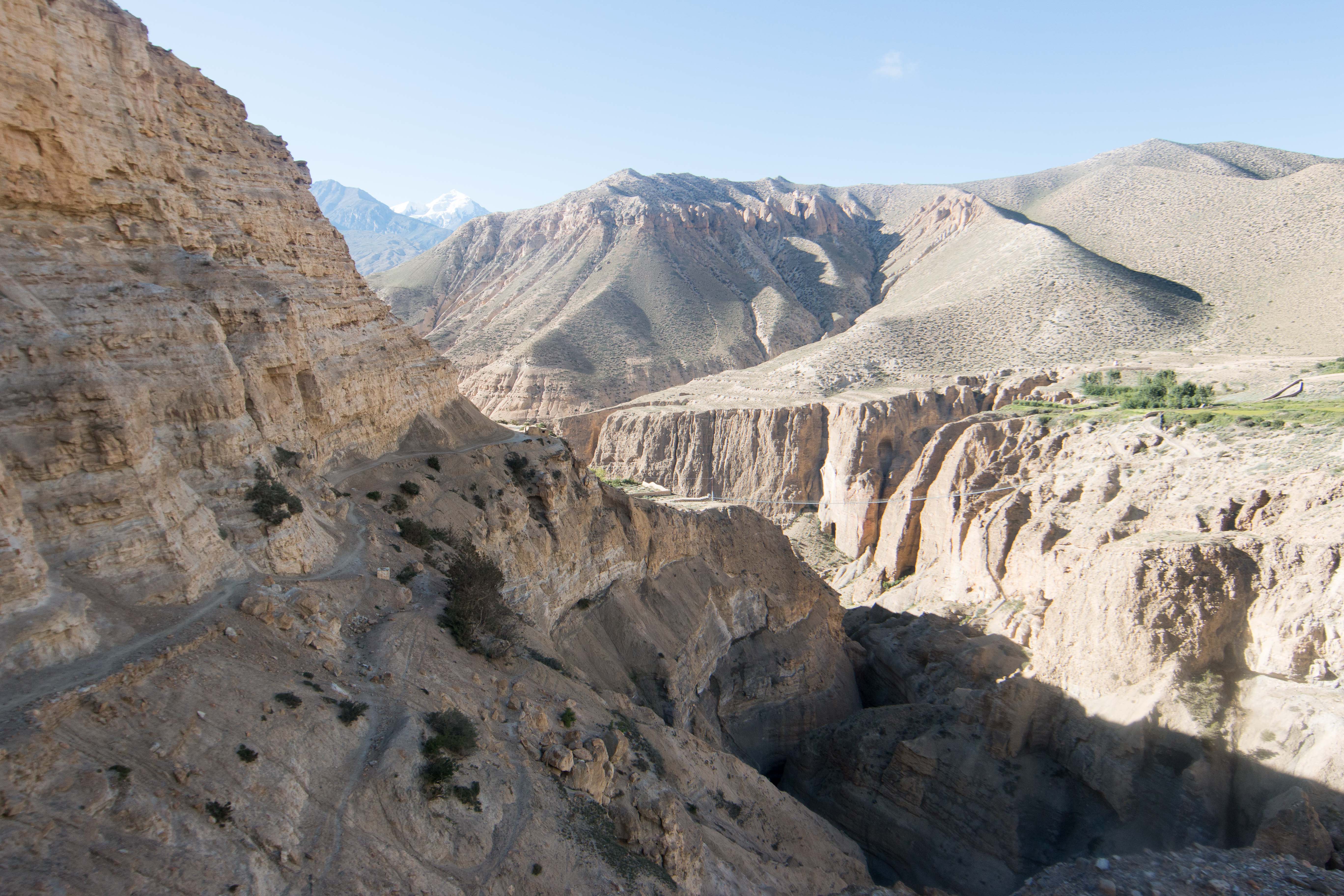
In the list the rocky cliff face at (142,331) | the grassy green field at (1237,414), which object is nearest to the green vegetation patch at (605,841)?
the rocky cliff face at (142,331)

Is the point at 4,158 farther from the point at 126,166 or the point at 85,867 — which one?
the point at 85,867

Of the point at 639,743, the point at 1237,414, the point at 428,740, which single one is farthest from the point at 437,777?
the point at 1237,414

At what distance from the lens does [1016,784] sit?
2294 cm

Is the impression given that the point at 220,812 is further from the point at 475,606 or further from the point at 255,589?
the point at 475,606

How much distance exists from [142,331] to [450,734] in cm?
990

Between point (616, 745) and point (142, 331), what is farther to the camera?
point (616, 745)

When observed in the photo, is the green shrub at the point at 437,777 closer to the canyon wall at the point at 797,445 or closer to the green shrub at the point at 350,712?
the green shrub at the point at 350,712

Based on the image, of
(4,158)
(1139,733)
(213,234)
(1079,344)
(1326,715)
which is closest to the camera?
(4,158)

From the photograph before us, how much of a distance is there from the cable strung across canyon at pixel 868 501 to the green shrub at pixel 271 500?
15.6 meters

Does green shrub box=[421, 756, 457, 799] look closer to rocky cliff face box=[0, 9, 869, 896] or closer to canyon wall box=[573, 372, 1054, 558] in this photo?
rocky cliff face box=[0, 9, 869, 896]

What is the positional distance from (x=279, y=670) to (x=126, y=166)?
1181cm

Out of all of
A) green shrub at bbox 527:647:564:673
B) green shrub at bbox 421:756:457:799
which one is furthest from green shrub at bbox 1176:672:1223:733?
green shrub at bbox 421:756:457:799

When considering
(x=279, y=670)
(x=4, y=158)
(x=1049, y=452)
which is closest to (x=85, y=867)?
(x=279, y=670)

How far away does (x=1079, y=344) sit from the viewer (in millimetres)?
60250
